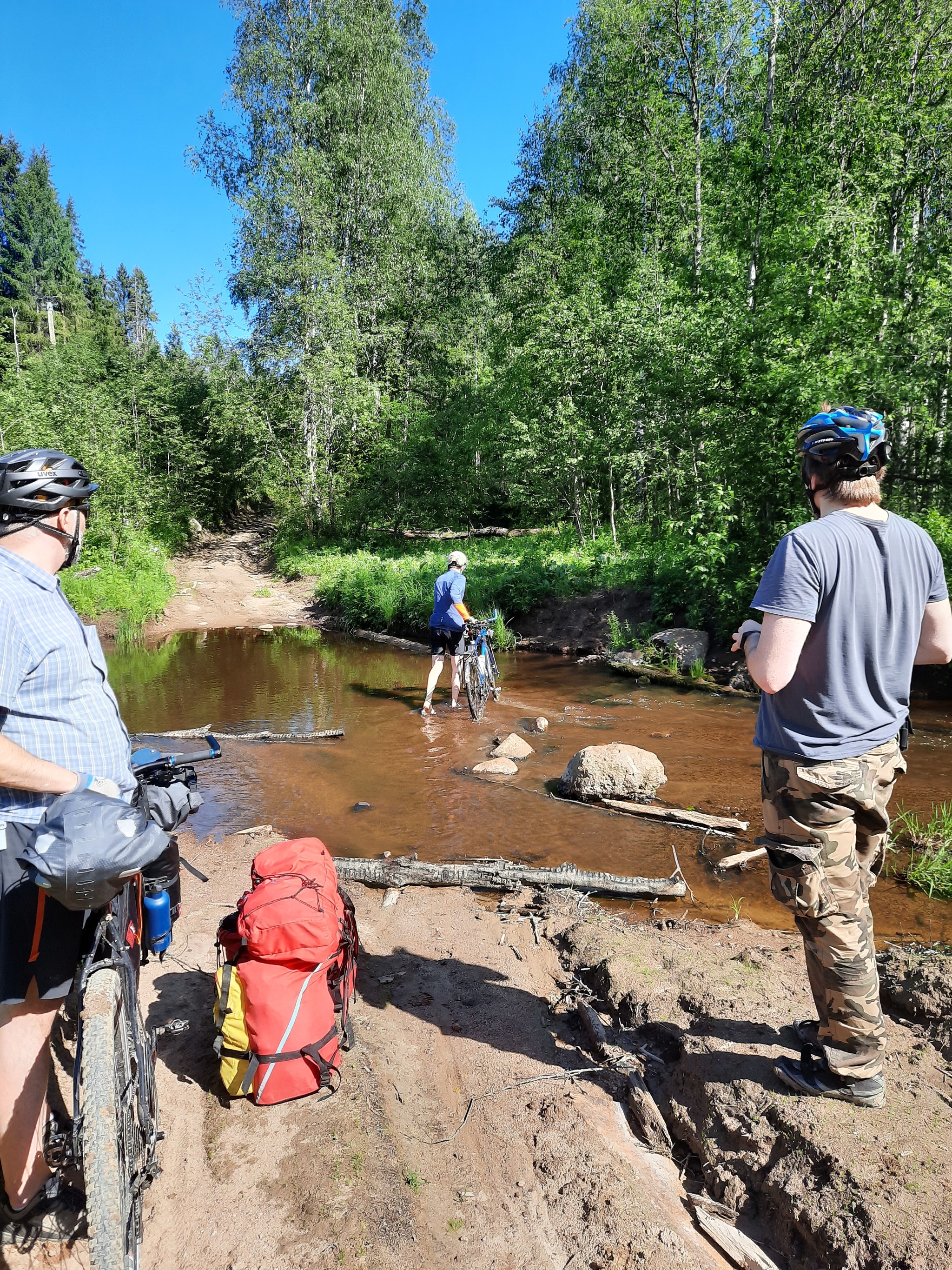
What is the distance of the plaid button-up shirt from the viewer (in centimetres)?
189

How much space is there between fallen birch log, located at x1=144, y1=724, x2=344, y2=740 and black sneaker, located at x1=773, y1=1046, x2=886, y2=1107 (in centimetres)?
710

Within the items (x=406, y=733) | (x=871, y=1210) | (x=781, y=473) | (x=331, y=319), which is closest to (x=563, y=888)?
(x=871, y=1210)

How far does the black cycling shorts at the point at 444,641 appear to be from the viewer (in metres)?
9.79

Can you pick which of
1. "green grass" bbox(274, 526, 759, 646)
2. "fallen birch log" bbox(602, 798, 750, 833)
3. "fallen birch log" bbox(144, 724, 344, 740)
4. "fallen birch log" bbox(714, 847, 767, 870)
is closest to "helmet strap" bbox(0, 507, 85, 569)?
"fallen birch log" bbox(714, 847, 767, 870)

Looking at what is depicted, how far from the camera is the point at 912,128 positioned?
1354 cm

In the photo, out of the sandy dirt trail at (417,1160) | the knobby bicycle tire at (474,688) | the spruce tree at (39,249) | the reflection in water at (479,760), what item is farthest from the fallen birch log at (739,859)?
the spruce tree at (39,249)

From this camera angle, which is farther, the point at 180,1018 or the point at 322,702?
the point at 322,702

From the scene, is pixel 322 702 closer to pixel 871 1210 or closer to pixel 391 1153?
pixel 391 1153

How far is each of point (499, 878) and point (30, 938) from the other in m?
3.46

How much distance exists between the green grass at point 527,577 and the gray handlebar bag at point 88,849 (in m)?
11.2

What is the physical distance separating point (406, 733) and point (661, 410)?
378 inches

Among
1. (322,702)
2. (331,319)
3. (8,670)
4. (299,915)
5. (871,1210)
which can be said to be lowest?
→ (322,702)

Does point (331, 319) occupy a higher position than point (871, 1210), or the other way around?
point (331, 319)

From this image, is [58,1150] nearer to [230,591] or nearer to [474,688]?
[474,688]
